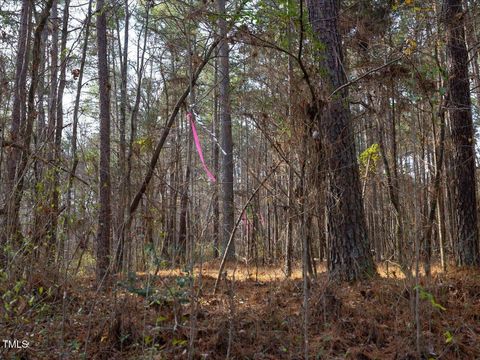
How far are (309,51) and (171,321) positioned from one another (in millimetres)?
2807

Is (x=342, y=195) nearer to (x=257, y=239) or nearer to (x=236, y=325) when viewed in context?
(x=257, y=239)

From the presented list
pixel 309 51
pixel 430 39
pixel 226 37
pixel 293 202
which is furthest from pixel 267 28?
pixel 430 39

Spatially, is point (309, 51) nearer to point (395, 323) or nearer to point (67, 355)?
point (395, 323)

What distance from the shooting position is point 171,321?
3301 mm

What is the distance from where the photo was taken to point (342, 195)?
4645 millimetres

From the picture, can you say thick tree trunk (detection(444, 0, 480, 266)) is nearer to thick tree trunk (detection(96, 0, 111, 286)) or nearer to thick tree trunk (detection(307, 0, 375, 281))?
thick tree trunk (detection(307, 0, 375, 281))

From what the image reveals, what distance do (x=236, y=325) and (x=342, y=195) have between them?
6.85 ft

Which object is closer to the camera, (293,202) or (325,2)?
(293,202)

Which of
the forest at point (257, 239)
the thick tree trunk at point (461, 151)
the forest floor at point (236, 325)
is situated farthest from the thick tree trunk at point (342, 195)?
the thick tree trunk at point (461, 151)

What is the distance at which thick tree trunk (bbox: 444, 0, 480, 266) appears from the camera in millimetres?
5301

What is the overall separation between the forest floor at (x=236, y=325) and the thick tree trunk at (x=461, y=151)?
144 centimetres

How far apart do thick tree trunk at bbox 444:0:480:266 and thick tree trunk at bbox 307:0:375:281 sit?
1.66 metres

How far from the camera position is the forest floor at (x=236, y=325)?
113 inches

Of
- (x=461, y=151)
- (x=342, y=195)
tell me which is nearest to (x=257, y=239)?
(x=342, y=195)
